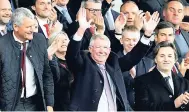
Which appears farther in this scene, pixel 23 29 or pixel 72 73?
pixel 72 73

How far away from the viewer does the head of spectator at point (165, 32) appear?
10578mm

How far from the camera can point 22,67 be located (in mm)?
8258

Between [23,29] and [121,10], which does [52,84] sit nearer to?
[23,29]

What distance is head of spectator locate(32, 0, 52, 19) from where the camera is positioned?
33.1 feet

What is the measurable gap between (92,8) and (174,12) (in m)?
1.54

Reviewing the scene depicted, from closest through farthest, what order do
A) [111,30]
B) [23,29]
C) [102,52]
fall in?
[23,29] < [102,52] < [111,30]

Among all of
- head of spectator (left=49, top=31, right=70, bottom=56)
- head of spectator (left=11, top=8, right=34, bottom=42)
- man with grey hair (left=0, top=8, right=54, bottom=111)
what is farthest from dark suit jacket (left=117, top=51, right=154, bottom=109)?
head of spectator (left=11, top=8, right=34, bottom=42)

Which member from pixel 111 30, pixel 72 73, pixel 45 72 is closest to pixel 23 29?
pixel 45 72

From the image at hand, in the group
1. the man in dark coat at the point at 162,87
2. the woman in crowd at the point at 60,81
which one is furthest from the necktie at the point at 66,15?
the man in dark coat at the point at 162,87

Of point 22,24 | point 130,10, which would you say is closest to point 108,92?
point 22,24

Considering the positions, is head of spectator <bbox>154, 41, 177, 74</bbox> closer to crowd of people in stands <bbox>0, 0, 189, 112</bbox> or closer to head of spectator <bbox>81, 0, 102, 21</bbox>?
crowd of people in stands <bbox>0, 0, 189, 112</bbox>

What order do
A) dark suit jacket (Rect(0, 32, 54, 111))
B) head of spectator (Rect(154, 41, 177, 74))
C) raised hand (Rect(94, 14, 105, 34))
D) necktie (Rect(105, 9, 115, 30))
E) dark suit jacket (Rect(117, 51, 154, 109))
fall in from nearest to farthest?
dark suit jacket (Rect(0, 32, 54, 111)) → head of spectator (Rect(154, 41, 177, 74)) → dark suit jacket (Rect(117, 51, 154, 109)) → raised hand (Rect(94, 14, 105, 34)) → necktie (Rect(105, 9, 115, 30))

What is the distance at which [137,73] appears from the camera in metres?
10.0

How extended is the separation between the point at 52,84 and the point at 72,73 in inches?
25.4
